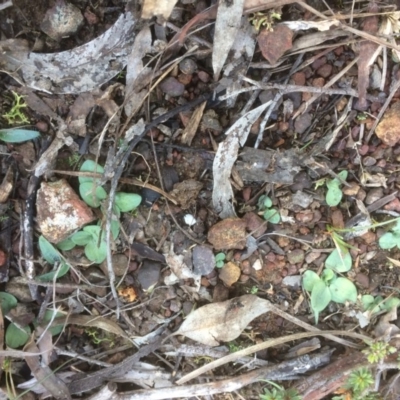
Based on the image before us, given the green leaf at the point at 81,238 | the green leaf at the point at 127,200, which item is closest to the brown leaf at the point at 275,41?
the green leaf at the point at 127,200

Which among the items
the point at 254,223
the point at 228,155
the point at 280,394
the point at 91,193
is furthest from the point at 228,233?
the point at 280,394

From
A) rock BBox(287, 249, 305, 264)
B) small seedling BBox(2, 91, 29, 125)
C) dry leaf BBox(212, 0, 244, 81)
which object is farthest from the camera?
rock BBox(287, 249, 305, 264)

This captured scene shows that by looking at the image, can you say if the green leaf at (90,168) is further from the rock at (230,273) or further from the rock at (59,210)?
the rock at (230,273)

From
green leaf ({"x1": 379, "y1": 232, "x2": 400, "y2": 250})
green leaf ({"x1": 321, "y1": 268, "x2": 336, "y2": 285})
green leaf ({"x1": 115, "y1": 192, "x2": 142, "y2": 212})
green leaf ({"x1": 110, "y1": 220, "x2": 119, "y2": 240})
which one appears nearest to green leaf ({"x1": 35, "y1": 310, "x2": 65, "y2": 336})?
green leaf ({"x1": 110, "y1": 220, "x2": 119, "y2": 240})

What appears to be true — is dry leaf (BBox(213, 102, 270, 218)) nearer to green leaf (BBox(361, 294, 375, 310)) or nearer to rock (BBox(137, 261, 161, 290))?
rock (BBox(137, 261, 161, 290))

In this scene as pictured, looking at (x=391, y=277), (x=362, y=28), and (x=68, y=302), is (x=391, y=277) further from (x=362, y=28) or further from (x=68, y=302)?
(x=68, y=302)
